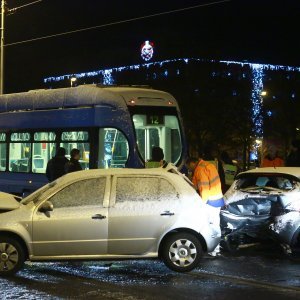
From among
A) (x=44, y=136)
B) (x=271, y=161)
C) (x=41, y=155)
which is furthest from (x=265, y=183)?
(x=41, y=155)

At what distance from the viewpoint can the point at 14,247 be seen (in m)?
8.59

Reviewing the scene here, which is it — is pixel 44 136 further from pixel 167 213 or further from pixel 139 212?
pixel 167 213

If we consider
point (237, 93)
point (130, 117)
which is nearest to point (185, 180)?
point (130, 117)

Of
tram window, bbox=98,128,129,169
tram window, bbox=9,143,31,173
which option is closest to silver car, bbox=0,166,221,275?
tram window, bbox=98,128,129,169

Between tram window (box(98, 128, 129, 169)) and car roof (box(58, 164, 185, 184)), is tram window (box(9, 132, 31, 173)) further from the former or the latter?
car roof (box(58, 164, 185, 184))

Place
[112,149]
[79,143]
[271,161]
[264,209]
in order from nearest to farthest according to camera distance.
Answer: [264,209] < [112,149] < [79,143] < [271,161]

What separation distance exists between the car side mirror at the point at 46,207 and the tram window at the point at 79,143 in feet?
20.6

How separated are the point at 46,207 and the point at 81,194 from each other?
0.55m

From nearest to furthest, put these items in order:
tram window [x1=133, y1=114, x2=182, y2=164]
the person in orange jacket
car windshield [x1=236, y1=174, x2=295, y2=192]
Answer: car windshield [x1=236, y1=174, x2=295, y2=192] < tram window [x1=133, y1=114, x2=182, y2=164] < the person in orange jacket

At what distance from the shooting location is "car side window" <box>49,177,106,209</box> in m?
8.73

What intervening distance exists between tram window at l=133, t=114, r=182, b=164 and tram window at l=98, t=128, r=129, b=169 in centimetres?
42

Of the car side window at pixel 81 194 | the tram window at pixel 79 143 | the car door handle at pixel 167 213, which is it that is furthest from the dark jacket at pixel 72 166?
the car door handle at pixel 167 213

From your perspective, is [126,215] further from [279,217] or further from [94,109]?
[94,109]

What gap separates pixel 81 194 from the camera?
878 centimetres
